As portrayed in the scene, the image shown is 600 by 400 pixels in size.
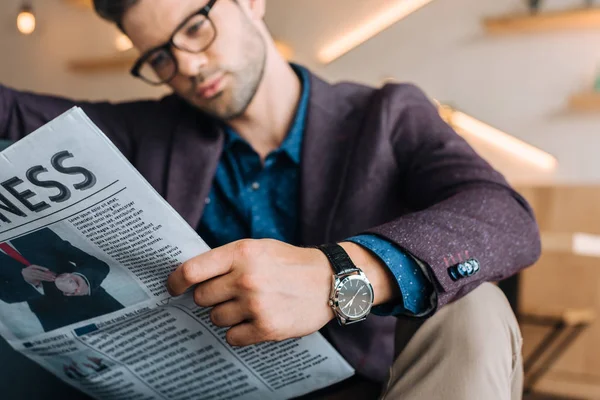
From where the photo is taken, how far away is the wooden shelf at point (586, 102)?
1.53m

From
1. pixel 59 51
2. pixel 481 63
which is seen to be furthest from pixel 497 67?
pixel 59 51

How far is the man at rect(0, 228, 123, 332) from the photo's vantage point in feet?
1.67

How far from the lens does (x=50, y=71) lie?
7.55ft

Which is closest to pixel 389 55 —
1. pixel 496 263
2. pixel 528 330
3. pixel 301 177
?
pixel 528 330

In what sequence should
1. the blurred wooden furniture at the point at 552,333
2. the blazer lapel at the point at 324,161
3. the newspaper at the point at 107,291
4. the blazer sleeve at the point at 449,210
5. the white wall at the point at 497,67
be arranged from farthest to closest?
the white wall at the point at 497,67 → the blurred wooden furniture at the point at 552,333 → the blazer lapel at the point at 324,161 → the blazer sleeve at the point at 449,210 → the newspaper at the point at 107,291

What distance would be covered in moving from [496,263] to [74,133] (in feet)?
1.42

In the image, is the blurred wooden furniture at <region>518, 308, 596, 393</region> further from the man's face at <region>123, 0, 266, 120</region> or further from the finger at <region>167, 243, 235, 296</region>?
the finger at <region>167, 243, 235, 296</region>

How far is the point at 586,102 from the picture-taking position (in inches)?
60.6

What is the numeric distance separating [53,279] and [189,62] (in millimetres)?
416

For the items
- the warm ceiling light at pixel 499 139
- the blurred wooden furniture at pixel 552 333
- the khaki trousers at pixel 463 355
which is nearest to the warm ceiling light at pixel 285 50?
the warm ceiling light at pixel 499 139

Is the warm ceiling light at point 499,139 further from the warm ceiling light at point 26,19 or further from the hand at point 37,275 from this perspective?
the warm ceiling light at point 26,19

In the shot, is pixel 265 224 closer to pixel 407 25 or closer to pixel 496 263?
pixel 496 263

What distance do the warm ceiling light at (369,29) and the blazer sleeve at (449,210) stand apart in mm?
957

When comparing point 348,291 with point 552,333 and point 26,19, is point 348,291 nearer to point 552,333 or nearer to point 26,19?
point 552,333
